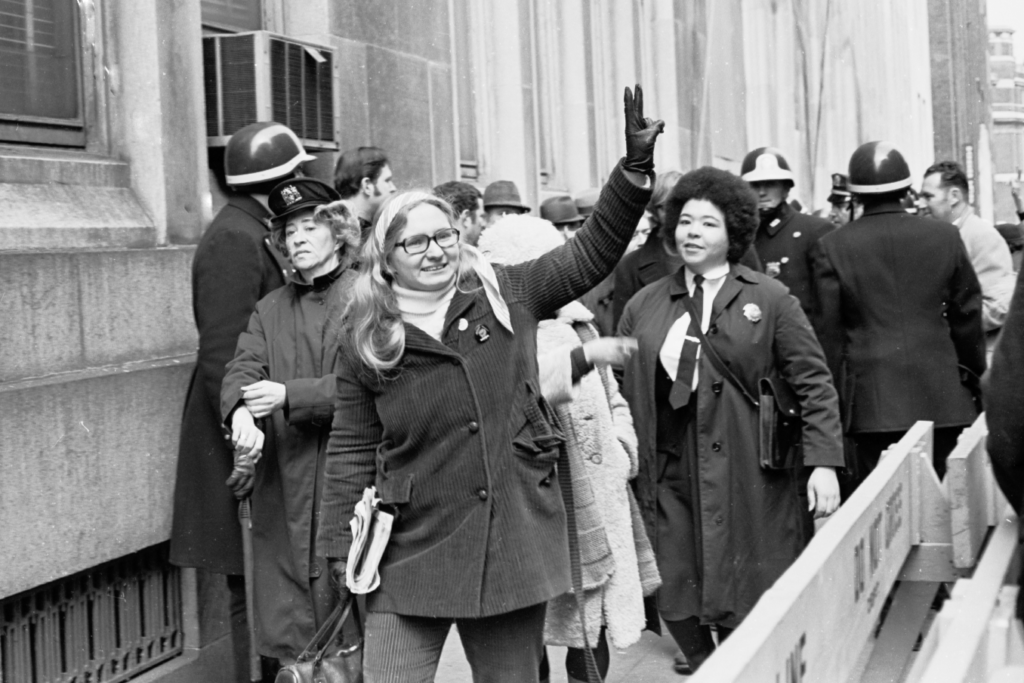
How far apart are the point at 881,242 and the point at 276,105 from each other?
296 centimetres

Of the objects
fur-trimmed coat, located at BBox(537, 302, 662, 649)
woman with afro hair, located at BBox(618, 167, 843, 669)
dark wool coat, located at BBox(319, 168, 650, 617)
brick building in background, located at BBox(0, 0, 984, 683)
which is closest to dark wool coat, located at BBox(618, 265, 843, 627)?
woman with afro hair, located at BBox(618, 167, 843, 669)

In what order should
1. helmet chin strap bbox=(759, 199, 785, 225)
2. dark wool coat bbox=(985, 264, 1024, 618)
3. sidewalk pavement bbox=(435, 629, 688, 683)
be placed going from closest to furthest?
dark wool coat bbox=(985, 264, 1024, 618)
sidewalk pavement bbox=(435, 629, 688, 683)
helmet chin strap bbox=(759, 199, 785, 225)

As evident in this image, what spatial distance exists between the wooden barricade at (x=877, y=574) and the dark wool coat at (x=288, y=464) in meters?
1.91

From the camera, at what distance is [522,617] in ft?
13.7

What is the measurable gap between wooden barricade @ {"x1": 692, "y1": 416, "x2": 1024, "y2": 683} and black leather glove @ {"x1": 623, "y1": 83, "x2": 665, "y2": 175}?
106 centimetres

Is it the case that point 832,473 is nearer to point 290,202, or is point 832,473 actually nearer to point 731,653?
point 290,202

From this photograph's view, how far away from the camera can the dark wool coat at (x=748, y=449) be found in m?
5.59

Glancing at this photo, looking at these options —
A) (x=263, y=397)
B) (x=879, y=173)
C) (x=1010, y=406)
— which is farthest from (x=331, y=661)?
(x=879, y=173)

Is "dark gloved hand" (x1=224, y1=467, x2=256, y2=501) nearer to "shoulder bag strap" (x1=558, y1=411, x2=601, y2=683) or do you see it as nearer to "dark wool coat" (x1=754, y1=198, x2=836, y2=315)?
"shoulder bag strap" (x1=558, y1=411, x2=601, y2=683)

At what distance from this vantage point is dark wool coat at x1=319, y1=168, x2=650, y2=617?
4043mm

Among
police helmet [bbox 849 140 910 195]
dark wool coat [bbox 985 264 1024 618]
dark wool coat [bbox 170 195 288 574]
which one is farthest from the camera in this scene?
police helmet [bbox 849 140 910 195]

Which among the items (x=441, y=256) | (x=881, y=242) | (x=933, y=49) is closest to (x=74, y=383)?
(x=441, y=256)

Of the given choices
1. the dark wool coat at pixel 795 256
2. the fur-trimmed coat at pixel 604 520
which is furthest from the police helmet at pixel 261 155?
the dark wool coat at pixel 795 256

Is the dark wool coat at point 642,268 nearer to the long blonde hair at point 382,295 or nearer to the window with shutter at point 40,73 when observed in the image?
the window with shutter at point 40,73
